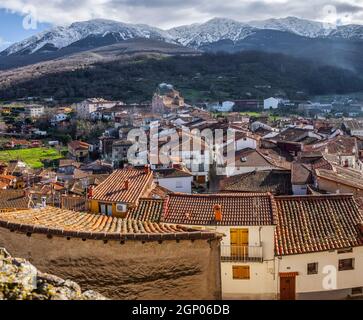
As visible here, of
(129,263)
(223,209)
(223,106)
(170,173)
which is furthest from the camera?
(223,106)

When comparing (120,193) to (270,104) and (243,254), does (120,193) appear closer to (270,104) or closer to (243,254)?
(243,254)

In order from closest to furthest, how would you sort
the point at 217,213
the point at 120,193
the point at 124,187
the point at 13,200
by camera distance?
1. the point at 217,213
2. the point at 120,193
3. the point at 124,187
4. the point at 13,200

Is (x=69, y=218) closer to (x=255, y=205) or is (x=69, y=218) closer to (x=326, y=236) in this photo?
(x=255, y=205)

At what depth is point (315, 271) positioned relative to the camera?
1459 centimetres

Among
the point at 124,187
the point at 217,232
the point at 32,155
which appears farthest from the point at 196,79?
the point at 217,232

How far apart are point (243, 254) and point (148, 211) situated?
373 cm

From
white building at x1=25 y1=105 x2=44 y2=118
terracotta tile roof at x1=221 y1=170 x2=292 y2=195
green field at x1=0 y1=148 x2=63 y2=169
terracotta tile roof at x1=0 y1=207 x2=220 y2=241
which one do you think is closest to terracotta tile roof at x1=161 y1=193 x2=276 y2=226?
terracotta tile roof at x1=0 y1=207 x2=220 y2=241

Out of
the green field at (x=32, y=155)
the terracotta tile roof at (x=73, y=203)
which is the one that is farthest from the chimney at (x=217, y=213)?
the green field at (x=32, y=155)

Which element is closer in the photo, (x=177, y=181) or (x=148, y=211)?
(x=148, y=211)

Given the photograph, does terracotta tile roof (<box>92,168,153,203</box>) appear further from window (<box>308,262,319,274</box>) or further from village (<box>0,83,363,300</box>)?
window (<box>308,262,319,274</box>)

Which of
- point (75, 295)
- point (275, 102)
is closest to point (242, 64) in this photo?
point (275, 102)

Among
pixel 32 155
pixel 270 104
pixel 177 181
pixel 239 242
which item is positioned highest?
pixel 239 242

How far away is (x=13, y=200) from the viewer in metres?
30.6
